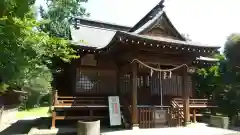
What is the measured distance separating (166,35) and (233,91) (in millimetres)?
6146

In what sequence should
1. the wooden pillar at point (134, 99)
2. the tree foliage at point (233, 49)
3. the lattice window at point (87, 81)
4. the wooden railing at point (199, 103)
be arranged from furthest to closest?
1. the tree foliage at point (233, 49)
2. the wooden railing at point (199, 103)
3. the lattice window at point (87, 81)
4. the wooden pillar at point (134, 99)

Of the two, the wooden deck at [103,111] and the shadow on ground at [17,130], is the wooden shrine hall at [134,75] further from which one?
the shadow on ground at [17,130]

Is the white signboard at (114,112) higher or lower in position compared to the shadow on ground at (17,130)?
higher

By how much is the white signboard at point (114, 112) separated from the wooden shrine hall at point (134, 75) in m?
0.36

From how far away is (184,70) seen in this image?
34.7 feet

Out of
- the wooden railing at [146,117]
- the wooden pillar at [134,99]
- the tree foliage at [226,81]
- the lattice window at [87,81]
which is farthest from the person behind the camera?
the tree foliage at [226,81]

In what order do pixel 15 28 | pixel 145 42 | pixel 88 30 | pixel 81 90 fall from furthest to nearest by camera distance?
pixel 88 30 < pixel 81 90 < pixel 145 42 < pixel 15 28

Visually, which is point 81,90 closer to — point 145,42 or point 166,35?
point 145,42

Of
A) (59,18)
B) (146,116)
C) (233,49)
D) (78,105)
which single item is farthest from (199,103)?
(59,18)

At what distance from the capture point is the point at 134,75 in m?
9.37

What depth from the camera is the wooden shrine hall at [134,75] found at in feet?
31.0

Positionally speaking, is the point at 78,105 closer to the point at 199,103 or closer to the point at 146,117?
the point at 146,117

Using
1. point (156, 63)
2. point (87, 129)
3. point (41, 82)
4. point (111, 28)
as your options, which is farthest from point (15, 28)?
point (41, 82)

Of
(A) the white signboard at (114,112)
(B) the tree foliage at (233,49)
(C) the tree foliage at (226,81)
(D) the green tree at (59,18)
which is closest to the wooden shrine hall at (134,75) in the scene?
(A) the white signboard at (114,112)
